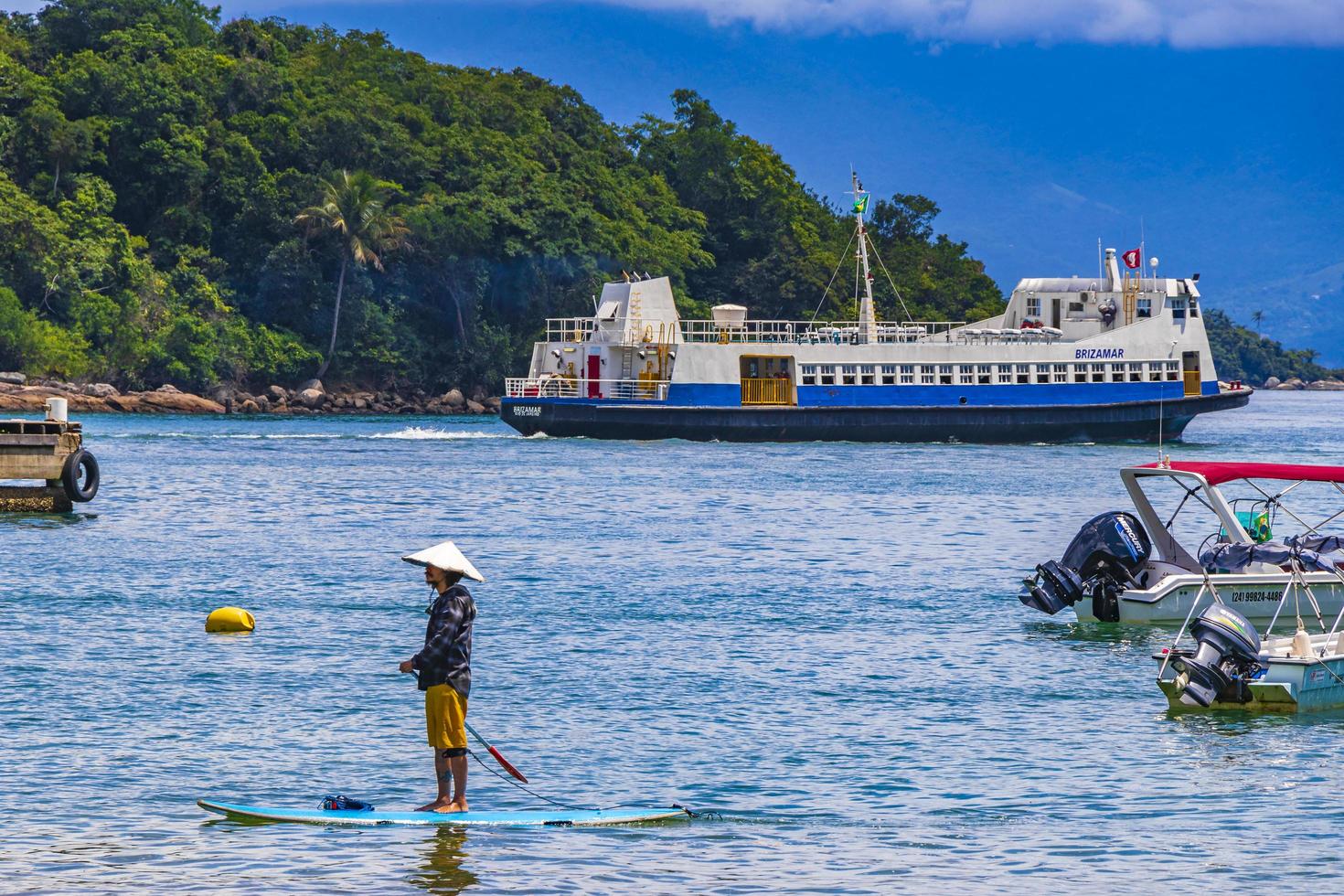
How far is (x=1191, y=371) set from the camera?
6794 cm

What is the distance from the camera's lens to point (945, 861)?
13.5m

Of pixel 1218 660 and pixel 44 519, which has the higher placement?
pixel 44 519

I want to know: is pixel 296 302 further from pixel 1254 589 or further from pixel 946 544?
pixel 1254 589

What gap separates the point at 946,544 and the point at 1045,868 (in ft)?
73.3

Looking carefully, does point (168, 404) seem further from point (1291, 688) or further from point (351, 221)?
point (1291, 688)

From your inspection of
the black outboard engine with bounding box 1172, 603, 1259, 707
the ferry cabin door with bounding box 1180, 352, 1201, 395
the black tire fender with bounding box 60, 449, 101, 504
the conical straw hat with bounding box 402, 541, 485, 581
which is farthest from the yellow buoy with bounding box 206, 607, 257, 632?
the ferry cabin door with bounding box 1180, 352, 1201, 395

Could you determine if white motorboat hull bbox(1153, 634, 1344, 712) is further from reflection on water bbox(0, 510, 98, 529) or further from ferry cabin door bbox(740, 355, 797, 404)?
ferry cabin door bbox(740, 355, 797, 404)

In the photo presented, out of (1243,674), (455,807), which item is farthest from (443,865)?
(1243,674)

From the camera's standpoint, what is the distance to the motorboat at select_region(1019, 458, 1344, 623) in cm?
2373

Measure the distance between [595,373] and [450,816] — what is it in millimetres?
56028

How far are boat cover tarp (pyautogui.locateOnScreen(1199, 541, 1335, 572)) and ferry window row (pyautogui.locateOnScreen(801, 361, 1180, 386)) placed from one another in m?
42.9

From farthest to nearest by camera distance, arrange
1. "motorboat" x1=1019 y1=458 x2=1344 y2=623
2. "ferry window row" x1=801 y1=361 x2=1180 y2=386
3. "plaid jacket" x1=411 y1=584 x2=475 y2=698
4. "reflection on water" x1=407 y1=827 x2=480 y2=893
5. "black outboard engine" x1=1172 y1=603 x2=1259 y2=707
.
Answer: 1. "ferry window row" x1=801 y1=361 x2=1180 y2=386
2. "motorboat" x1=1019 y1=458 x2=1344 y2=623
3. "black outboard engine" x1=1172 y1=603 x2=1259 y2=707
4. "plaid jacket" x1=411 y1=584 x2=475 y2=698
5. "reflection on water" x1=407 y1=827 x2=480 y2=893

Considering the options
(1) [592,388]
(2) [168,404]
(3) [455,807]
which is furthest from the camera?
(2) [168,404]

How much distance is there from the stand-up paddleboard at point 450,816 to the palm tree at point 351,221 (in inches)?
3389
